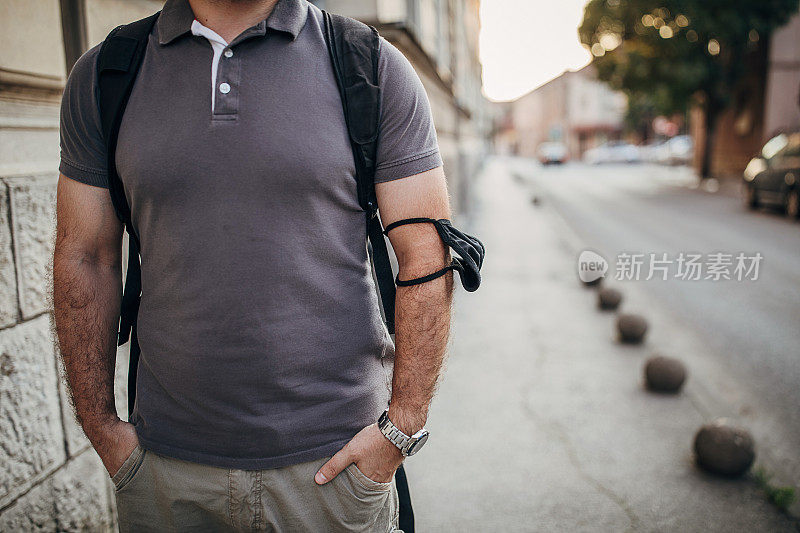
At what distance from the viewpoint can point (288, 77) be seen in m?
1.36

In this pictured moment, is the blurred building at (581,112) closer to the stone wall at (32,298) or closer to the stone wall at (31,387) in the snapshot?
the stone wall at (32,298)

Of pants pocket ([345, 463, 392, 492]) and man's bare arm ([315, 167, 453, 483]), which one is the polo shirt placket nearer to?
man's bare arm ([315, 167, 453, 483])

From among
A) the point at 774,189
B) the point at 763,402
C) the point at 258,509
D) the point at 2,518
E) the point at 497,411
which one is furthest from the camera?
the point at 774,189

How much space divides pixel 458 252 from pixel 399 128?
11.6 inches

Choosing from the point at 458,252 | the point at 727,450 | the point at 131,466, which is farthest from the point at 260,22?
the point at 727,450

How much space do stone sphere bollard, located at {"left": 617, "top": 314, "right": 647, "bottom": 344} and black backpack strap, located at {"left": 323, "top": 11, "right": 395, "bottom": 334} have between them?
459cm

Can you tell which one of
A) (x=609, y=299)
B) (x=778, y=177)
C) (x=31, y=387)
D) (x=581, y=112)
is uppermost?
(x=581, y=112)

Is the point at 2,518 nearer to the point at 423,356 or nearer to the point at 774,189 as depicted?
the point at 423,356

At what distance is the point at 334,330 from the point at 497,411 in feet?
9.60

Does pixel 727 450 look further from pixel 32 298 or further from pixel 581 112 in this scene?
pixel 581 112

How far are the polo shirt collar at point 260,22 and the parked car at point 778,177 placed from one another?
13671 mm

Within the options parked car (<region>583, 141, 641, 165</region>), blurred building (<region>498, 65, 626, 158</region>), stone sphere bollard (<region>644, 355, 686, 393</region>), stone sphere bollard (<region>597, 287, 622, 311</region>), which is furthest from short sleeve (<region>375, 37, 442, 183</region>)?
blurred building (<region>498, 65, 626, 158</region>)

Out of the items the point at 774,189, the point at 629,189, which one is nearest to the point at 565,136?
the point at 629,189

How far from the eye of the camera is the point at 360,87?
4.50ft
